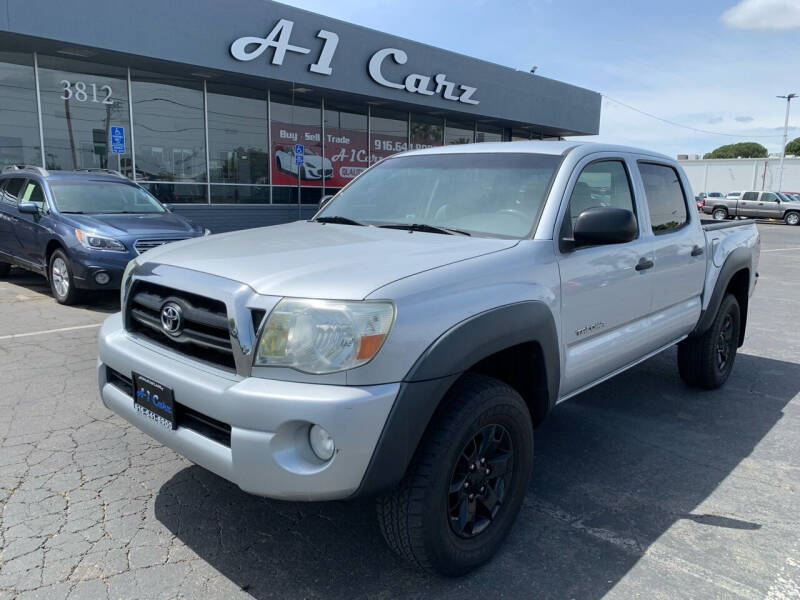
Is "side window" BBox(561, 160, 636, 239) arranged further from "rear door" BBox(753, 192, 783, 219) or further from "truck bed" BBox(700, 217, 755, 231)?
"rear door" BBox(753, 192, 783, 219)

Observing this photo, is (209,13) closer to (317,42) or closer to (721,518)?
(317,42)

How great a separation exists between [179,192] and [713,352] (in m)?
13.8

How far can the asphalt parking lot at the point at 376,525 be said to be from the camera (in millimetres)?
2461

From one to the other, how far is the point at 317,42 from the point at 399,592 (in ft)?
51.6

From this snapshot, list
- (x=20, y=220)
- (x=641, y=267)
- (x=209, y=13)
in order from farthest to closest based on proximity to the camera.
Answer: (x=209, y=13), (x=20, y=220), (x=641, y=267)

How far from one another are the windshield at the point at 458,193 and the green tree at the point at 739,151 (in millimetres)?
107610

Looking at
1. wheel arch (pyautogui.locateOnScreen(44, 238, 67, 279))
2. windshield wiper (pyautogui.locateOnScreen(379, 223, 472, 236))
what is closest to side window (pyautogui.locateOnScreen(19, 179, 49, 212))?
wheel arch (pyautogui.locateOnScreen(44, 238, 67, 279))

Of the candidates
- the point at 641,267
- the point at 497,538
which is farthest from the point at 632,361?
the point at 497,538

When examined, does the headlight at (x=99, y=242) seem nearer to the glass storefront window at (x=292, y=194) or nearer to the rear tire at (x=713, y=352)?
the rear tire at (x=713, y=352)

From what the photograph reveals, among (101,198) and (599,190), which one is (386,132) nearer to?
(101,198)

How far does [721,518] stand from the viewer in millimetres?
3012

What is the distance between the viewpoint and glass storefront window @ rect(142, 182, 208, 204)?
1506 cm

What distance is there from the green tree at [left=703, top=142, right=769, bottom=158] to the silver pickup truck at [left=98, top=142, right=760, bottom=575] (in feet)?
354

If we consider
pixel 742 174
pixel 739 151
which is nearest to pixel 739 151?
pixel 739 151
